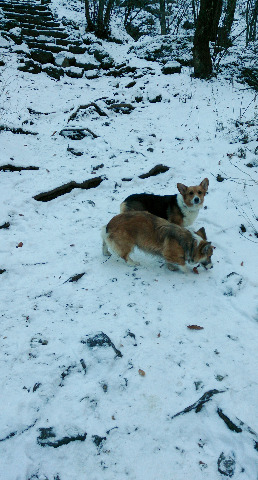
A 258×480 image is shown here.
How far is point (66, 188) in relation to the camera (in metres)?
6.36

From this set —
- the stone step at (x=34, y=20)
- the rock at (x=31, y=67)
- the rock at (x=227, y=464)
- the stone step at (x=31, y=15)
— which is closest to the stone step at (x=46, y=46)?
the rock at (x=31, y=67)

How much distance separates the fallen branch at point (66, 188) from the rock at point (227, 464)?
5.17 m

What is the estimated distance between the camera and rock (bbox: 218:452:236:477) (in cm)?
222

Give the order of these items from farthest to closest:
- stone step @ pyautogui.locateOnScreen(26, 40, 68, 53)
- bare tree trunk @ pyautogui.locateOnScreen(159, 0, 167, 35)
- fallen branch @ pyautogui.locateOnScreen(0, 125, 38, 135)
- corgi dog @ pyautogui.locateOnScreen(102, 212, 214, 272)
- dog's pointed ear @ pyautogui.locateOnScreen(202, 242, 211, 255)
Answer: bare tree trunk @ pyautogui.locateOnScreen(159, 0, 167, 35) < stone step @ pyautogui.locateOnScreen(26, 40, 68, 53) < fallen branch @ pyautogui.locateOnScreen(0, 125, 38, 135) < corgi dog @ pyautogui.locateOnScreen(102, 212, 214, 272) < dog's pointed ear @ pyautogui.locateOnScreen(202, 242, 211, 255)

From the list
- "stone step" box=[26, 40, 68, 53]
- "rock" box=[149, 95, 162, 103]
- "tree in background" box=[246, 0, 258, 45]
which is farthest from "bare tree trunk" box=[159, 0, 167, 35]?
"rock" box=[149, 95, 162, 103]

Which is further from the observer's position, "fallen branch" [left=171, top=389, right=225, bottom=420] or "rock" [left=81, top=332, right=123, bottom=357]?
"rock" [left=81, top=332, right=123, bottom=357]

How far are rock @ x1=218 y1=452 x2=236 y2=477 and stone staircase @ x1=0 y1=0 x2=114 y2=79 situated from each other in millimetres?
14955

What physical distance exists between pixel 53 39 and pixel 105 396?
18482 mm

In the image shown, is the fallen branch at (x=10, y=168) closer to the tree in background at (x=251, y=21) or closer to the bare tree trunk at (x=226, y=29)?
the bare tree trunk at (x=226, y=29)

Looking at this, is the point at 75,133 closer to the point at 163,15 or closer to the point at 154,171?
the point at 154,171

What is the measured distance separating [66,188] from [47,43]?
1348 cm

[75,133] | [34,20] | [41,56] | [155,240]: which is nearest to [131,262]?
[155,240]

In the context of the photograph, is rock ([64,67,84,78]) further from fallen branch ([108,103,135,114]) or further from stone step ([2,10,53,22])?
stone step ([2,10,53,22])

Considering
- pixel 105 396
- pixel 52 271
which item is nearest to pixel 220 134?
pixel 52 271
